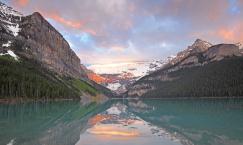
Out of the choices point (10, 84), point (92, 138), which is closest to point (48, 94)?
point (10, 84)

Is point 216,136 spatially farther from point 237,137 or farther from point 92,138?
point 92,138

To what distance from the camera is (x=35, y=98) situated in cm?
14550

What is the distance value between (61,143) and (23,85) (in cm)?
11723

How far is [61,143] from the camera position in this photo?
27406 millimetres

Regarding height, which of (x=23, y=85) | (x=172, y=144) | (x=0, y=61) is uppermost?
(x=0, y=61)

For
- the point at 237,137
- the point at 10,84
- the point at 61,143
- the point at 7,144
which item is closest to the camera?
the point at 7,144

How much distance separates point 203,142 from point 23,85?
121226 millimetres

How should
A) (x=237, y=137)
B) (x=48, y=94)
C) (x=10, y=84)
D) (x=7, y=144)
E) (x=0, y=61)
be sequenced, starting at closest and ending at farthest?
1. (x=7, y=144)
2. (x=237, y=137)
3. (x=10, y=84)
4. (x=48, y=94)
5. (x=0, y=61)

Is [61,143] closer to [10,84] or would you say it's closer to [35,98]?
[10,84]

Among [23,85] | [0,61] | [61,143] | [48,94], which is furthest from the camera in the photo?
[0,61]

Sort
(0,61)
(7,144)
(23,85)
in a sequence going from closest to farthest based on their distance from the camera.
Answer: (7,144), (23,85), (0,61)

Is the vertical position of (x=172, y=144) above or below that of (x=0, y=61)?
below

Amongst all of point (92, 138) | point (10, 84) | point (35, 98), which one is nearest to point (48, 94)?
point (35, 98)

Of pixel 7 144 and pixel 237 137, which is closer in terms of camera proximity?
pixel 7 144
